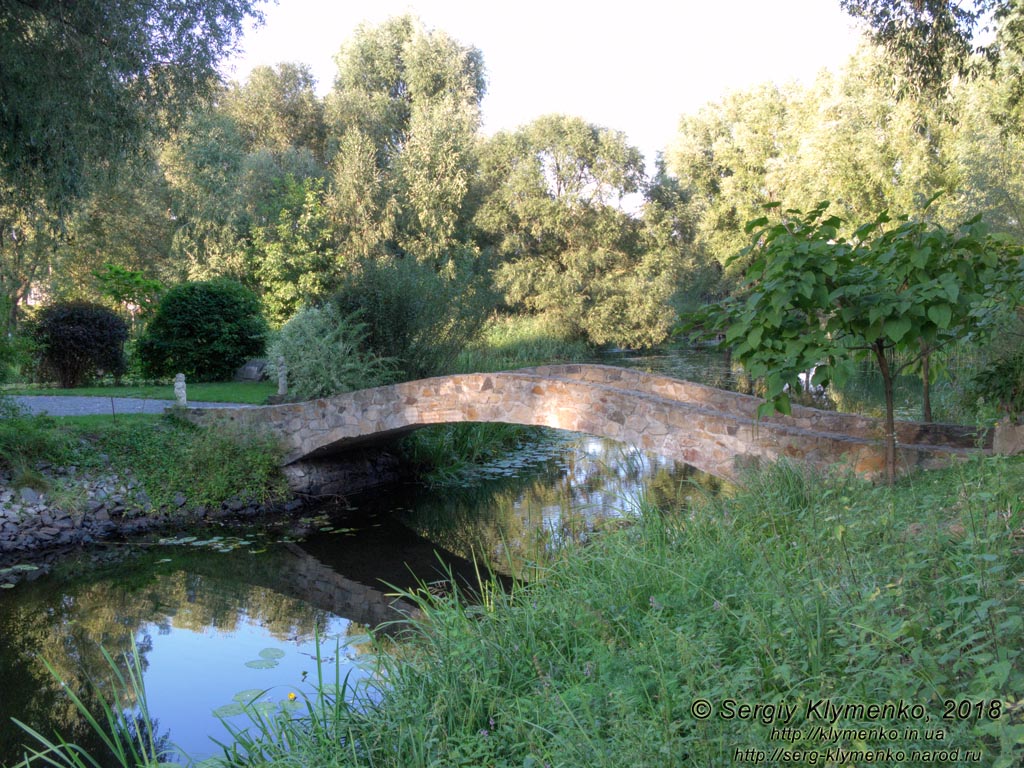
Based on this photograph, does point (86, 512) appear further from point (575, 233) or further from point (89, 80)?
point (575, 233)

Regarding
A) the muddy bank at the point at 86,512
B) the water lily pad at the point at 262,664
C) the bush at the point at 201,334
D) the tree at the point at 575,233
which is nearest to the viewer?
the water lily pad at the point at 262,664

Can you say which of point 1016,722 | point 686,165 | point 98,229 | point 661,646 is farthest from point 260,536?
point 686,165

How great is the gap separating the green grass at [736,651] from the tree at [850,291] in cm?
83

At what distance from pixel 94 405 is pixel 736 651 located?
11032 millimetres

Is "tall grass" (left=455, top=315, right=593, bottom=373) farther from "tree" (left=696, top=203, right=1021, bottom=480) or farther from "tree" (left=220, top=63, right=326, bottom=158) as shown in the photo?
"tree" (left=696, top=203, right=1021, bottom=480)

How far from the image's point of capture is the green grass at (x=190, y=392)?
12.8 m

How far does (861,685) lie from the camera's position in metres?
2.62

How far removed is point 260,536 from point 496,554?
2.81 metres

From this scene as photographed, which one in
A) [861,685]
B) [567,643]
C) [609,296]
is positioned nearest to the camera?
[861,685]

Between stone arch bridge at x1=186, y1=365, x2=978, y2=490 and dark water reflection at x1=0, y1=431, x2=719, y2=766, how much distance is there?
83 cm

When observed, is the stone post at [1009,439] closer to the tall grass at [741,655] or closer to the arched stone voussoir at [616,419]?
the arched stone voussoir at [616,419]

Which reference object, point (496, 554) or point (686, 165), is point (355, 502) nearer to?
point (496, 554)

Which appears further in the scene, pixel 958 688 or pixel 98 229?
pixel 98 229

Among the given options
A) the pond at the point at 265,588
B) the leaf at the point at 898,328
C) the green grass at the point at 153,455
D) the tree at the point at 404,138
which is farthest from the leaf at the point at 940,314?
the tree at the point at 404,138
